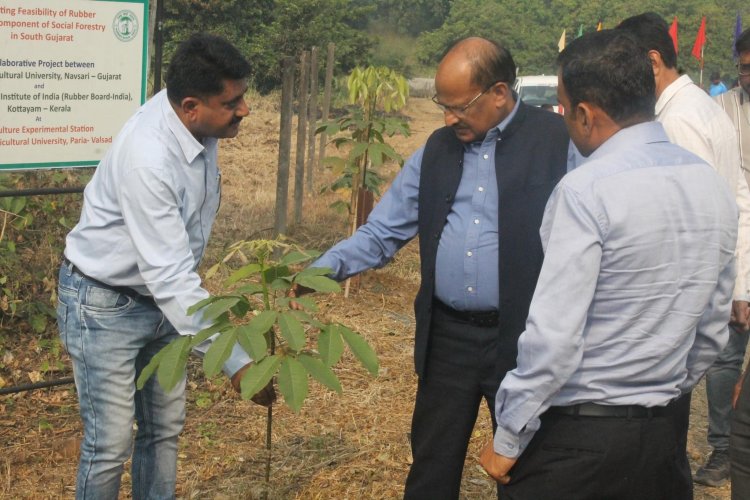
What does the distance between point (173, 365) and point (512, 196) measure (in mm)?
1184

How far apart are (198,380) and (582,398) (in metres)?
3.29

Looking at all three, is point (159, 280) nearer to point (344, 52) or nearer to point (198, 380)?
point (198, 380)

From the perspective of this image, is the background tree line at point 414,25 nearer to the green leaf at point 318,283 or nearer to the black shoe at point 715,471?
→ the black shoe at point 715,471

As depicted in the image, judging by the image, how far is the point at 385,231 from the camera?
3453 millimetres

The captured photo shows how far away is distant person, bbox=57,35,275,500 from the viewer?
296 centimetres

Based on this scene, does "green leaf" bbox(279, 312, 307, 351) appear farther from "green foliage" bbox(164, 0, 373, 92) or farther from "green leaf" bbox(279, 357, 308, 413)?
"green foliage" bbox(164, 0, 373, 92)

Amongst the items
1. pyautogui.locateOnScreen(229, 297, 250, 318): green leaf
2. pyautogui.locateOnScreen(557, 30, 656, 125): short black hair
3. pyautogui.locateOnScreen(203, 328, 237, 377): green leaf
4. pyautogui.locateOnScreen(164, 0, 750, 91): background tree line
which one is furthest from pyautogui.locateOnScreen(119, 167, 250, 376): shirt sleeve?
pyautogui.locateOnScreen(164, 0, 750, 91): background tree line

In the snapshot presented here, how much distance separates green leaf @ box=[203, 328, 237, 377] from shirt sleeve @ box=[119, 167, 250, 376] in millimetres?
214

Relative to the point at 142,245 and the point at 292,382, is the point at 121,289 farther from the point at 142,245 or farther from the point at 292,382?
the point at 292,382

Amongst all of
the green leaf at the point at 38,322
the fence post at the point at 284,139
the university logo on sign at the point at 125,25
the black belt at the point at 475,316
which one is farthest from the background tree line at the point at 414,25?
the black belt at the point at 475,316

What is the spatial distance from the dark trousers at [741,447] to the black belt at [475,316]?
0.80 metres

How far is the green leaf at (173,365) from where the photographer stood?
282cm

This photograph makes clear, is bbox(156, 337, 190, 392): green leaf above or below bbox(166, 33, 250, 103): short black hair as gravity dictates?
below

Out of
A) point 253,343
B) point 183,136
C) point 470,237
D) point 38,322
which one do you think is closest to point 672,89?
point 470,237
